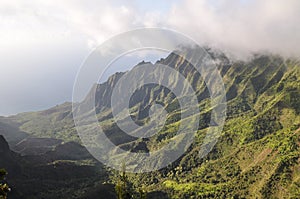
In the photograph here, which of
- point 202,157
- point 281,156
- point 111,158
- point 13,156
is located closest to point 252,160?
point 281,156

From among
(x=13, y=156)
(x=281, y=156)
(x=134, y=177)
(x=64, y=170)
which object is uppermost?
(x=13, y=156)

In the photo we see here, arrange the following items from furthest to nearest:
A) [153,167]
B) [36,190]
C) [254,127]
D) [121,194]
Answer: [254,127], [153,167], [36,190], [121,194]

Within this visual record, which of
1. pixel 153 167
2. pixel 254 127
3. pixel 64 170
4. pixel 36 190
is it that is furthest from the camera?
pixel 254 127

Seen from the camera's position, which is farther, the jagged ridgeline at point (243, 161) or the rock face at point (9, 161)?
the rock face at point (9, 161)

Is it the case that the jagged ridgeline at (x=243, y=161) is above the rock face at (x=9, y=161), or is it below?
below

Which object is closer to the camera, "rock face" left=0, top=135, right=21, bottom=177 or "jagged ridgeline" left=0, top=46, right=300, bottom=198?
"jagged ridgeline" left=0, top=46, right=300, bottom=198

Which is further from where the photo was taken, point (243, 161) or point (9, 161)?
point (243, 161)

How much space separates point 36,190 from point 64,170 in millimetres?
27380

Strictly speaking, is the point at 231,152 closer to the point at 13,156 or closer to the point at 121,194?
the point at 13,156

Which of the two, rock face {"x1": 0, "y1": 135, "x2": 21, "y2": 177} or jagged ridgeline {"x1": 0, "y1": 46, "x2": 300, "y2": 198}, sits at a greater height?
rock face {"x1": 0, "y1": 135, "x2": 21, "y2": 177}

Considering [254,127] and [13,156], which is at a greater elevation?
[13,156]

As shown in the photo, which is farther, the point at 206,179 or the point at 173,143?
the point at 173,143

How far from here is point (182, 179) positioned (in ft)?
447

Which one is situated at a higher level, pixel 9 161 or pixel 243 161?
pixel 9 161
